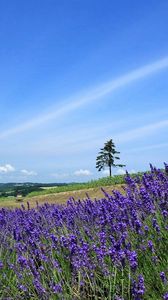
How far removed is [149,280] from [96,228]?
1.23 metres

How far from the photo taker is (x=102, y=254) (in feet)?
9.39

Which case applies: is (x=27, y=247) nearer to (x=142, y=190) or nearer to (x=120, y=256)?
(x=142, y=190)

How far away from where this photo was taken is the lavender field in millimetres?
2854

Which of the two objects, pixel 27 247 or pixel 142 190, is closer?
pixel 142 190

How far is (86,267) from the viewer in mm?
3100

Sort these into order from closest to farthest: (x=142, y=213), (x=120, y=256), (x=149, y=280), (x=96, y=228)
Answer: (x=120, y=256) < (x=149, y=280) < (x=142, y=213) < (x=96, y=228)

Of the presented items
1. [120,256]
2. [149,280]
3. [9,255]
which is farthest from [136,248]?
[9,255]

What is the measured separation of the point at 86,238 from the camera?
167 inches

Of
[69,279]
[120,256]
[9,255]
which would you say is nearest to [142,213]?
[69,279]

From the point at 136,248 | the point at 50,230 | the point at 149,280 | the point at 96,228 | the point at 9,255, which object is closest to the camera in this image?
the point at 149,280

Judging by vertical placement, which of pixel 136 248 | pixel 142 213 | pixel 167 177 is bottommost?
pixel 136 248

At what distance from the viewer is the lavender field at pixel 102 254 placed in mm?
2854

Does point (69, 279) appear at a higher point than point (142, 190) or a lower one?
lower

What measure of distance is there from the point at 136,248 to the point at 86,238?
3.38 ft
